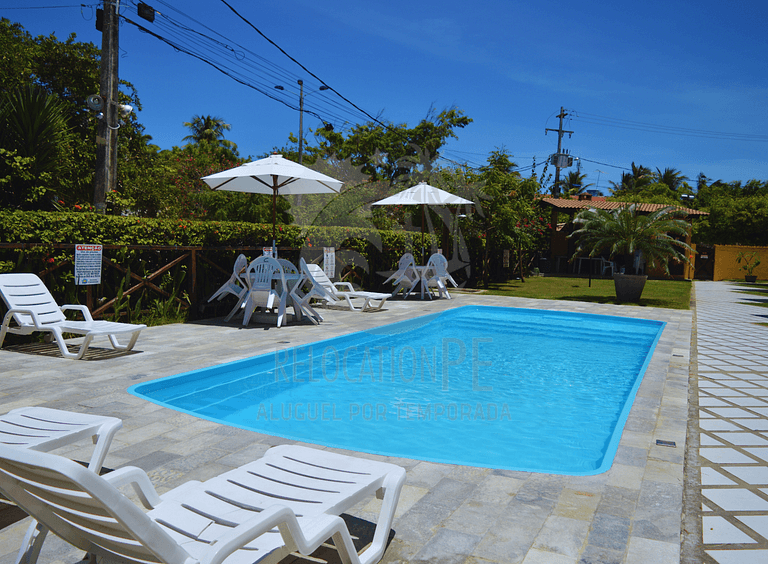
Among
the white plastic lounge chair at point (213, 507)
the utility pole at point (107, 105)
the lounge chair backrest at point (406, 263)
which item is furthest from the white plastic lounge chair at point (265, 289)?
the white plastic lounge chair at point (213, 507)

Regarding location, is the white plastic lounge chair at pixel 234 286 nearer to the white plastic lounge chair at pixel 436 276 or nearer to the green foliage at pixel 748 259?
the white plastic lounge chair at pixel 436 276

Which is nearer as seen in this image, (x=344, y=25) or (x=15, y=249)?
(x=15, y=249)

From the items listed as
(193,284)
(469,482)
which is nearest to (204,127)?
(193,284)

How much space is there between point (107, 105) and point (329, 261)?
5.58 metres

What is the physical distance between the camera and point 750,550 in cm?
253

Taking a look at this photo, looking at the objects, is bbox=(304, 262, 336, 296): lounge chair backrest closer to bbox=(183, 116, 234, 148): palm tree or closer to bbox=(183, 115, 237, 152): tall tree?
bbox=(183, 115, 237, 152): tall tree

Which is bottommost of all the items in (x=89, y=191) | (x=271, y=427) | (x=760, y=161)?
(x=271, y=427)

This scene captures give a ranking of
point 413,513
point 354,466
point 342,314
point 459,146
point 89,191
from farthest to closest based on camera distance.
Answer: point 459,146 < point 89,191 < point 342,314 < point 413,513 < point 354,466

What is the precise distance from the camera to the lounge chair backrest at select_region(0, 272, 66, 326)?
6453mm

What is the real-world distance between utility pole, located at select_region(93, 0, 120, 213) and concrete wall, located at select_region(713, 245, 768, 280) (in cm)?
3227

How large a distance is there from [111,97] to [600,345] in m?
10.0

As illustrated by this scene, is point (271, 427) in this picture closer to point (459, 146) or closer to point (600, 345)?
point (600, 345)

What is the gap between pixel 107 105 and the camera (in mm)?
9922

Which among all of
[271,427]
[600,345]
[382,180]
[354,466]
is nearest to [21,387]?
[271,427]
